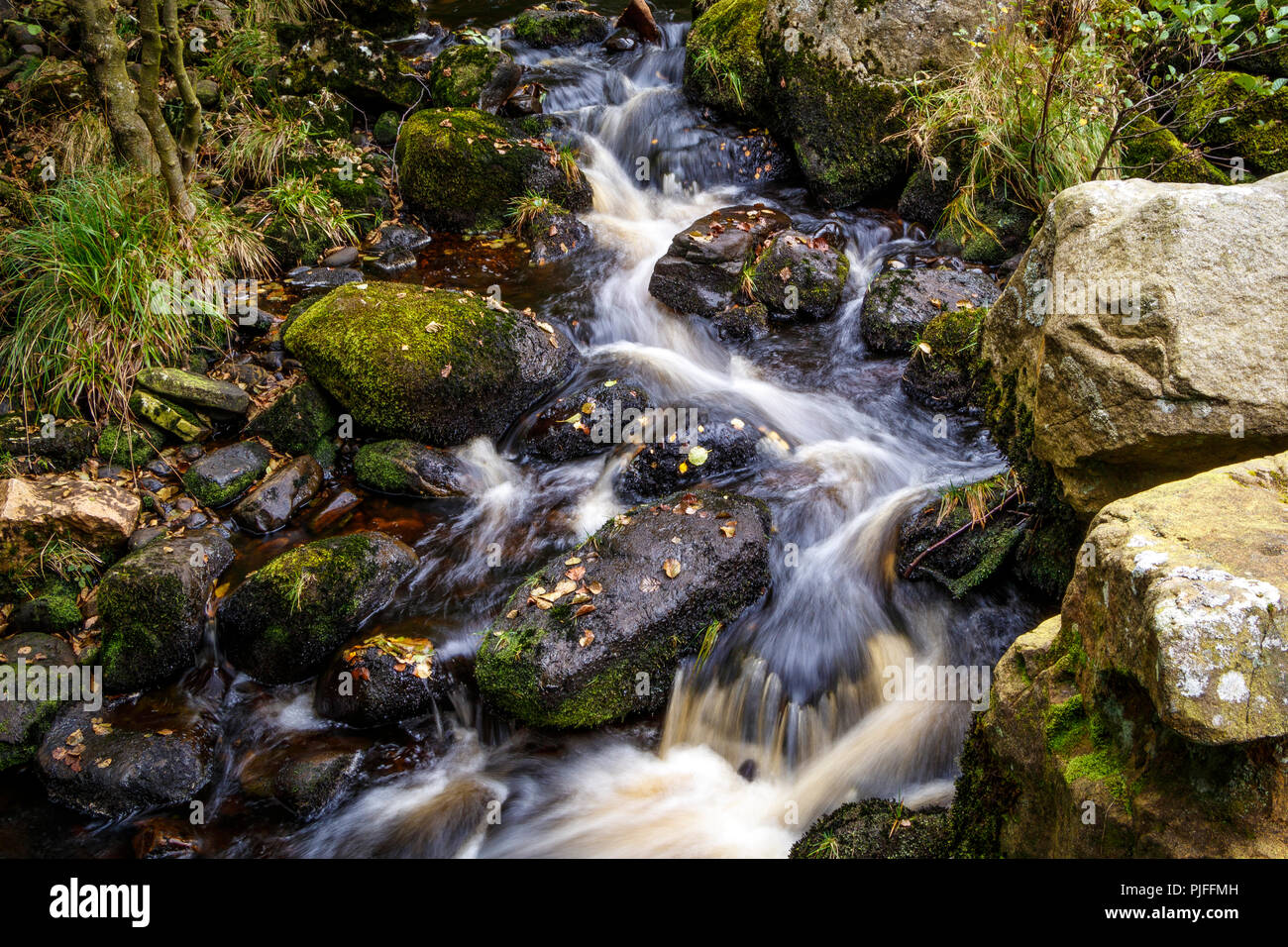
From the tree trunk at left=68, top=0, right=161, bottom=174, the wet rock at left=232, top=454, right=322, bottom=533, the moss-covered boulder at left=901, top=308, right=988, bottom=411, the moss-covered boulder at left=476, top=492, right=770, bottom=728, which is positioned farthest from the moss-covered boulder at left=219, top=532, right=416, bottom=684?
the moss-covered boulder at left=901, top=308, right=988, bottom=411

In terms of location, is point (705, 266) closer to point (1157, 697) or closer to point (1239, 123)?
point (1239, 123)

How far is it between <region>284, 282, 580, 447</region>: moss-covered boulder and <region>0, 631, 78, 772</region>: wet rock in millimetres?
2550

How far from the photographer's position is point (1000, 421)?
4.67 meters

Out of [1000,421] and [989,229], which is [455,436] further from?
[989,229]

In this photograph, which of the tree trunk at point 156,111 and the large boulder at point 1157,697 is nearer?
the large boulder at point 1157,697

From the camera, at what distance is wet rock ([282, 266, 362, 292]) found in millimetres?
7969

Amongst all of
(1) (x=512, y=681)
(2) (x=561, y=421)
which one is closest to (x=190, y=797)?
(1) (x=512, y=681)

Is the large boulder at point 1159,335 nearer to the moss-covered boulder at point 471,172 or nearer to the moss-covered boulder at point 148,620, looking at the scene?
the moss-covered boulder at point 148,620

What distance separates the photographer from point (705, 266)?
25.9 ft

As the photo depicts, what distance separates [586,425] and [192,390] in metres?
3.12

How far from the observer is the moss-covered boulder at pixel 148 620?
4.97 meters

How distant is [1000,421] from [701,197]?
5975 millimetres

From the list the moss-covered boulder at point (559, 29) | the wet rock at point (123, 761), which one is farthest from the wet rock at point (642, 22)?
the wet rock at point (123, 761)

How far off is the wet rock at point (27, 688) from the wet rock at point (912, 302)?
21.5ft
